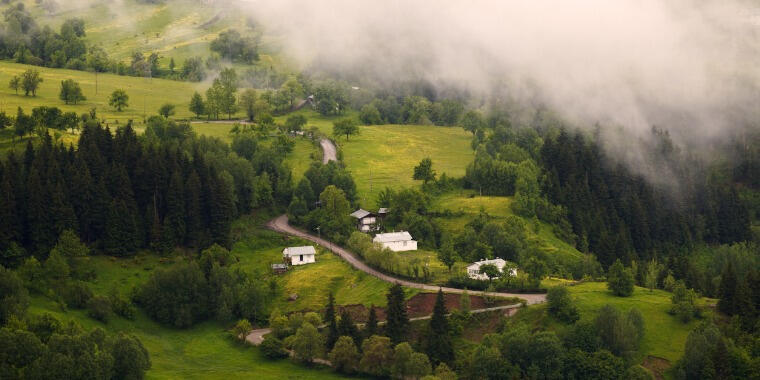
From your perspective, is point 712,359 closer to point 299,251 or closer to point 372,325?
point 372,325

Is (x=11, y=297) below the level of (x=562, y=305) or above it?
above

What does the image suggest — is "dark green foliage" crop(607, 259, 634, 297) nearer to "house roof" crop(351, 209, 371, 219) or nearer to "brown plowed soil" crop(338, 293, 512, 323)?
"brown plowed soil" crop(338, 293, 512, 323)

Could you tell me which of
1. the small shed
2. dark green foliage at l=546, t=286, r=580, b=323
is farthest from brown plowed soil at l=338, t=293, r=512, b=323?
the small shed

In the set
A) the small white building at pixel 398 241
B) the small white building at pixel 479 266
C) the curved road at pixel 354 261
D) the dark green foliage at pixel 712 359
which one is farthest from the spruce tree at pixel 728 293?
the small white building at pixel 398 241

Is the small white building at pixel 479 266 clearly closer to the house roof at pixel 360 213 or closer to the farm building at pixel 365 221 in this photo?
the farm building at pixel 365 221

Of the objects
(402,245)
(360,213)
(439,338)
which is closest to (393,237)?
(402,245)
